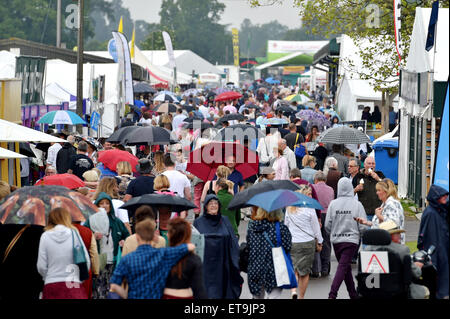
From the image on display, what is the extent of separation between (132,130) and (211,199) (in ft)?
28.6

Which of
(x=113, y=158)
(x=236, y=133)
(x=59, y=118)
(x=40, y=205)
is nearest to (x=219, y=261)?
(x=40, y=205)

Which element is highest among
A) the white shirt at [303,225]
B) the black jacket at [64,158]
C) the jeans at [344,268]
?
the black jacket at [64,158]

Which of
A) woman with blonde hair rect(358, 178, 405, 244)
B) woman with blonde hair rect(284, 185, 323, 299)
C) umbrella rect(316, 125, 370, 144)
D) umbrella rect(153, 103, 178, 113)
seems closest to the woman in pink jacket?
umbrella rect(316, 125, 370, 144)

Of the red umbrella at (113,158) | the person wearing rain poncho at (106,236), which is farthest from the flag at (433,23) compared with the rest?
the person wearing rain poncho at (106,236)

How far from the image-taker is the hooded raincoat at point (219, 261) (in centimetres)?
982

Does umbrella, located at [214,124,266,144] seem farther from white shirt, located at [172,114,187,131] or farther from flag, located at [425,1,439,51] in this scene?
white shirt, located at [172,114,187,131]

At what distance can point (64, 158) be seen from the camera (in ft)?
61.9

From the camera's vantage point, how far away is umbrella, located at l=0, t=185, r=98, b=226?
885 centimetres

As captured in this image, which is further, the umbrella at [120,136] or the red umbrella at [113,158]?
the umbrella at [120,136]

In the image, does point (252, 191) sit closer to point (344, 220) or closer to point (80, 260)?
point (344, 220)

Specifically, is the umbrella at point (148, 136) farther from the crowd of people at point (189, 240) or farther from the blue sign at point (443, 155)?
the blue sign at point (443, 155)

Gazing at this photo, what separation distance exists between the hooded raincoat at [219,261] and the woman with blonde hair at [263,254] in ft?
1.15
